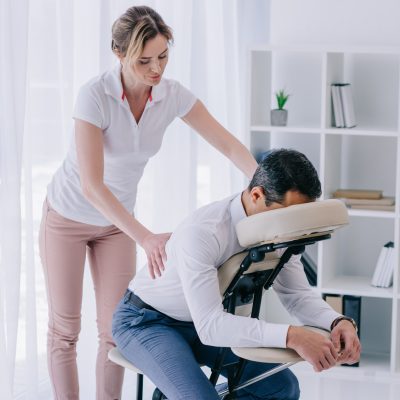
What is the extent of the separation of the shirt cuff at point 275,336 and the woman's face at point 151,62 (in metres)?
0.78

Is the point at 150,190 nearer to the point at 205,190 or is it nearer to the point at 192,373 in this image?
the point at 205,190

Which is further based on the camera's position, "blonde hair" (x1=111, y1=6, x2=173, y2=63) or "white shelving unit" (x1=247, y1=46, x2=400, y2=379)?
"white shelving unit" (x1=247, y1=46, x2=400, y2=379)

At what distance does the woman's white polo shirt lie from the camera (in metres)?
2.31

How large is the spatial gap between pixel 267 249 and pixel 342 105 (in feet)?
6.00

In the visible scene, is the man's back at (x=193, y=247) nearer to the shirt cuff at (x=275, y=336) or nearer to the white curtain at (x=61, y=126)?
the shirt cuff at (x=275, y=336)

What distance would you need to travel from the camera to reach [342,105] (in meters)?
3.51

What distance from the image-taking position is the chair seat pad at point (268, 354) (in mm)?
1844

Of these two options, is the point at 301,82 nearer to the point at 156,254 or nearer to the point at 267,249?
the point at 156,254

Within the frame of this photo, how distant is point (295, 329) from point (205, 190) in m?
2.24

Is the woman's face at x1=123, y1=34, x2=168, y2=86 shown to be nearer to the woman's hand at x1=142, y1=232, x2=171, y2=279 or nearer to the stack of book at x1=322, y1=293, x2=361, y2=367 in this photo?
the woman's hand at x1=142, y1=232, x2=171, y2=279

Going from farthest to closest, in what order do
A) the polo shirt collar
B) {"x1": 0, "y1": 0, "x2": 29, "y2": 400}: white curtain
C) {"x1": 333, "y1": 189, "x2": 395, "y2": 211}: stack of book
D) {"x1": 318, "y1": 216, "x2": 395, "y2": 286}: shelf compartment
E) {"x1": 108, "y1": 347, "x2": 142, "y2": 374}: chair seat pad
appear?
{"x1": 318, "y1": 216, "x2": 395, "y2": 286}: shelf compartment < {"x1": 333, "y1": 189, "x2": 395, "y2": 211}: stack of book < {"x1": 0, "y1": 0, "x2": 29, "y2": 400}: white curtain < the polo shirt collar < {"x1": 108, "y1": 347, "x2": 142, "y2": 374}: chair seat pad

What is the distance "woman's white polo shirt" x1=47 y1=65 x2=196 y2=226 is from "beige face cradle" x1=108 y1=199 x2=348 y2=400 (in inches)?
21.8

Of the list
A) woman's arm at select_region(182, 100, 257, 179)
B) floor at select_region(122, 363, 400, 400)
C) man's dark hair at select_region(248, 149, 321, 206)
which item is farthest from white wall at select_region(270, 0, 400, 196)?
man's dark hair at select_region(248, 149, 321, 206)

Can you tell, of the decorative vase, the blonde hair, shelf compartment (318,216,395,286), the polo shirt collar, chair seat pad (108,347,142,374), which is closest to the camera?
chair seat pad (108,347,142,374)
